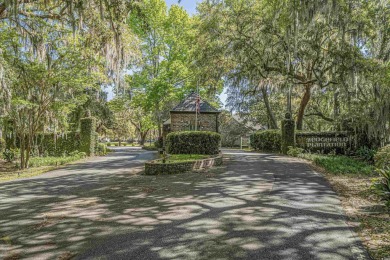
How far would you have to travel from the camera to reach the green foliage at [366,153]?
1697cm

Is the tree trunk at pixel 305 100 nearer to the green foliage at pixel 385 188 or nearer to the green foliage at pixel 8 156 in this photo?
the green foliage at pixel 385 188

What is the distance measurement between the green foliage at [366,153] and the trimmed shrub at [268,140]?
564 centimetres

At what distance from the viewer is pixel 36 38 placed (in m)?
11.0

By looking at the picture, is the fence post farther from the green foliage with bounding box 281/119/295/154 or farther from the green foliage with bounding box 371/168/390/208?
the green foliage with bounding box 371/168/390/208

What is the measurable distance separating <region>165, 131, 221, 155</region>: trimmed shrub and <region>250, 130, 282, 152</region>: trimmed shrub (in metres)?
7.67

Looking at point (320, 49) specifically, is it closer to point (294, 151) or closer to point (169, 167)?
point (294, 151)

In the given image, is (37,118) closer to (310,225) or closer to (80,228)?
(80,228)

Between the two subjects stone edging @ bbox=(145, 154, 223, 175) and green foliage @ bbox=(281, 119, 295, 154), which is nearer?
stone edging @ bbox=(145, 154, 223, 175)

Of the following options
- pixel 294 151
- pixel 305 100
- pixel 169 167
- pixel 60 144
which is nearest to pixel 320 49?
pixel 305 100

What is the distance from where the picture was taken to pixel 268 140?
23.8m

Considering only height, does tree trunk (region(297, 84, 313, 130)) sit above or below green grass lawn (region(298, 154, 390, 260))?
above

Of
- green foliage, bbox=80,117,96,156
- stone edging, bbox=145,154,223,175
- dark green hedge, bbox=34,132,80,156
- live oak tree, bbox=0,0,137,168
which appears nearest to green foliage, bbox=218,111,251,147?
green foliage, bbox=80,117,96,156

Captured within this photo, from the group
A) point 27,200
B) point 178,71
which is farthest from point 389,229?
point 178,71

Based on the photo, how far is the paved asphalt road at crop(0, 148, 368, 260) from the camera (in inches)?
165
